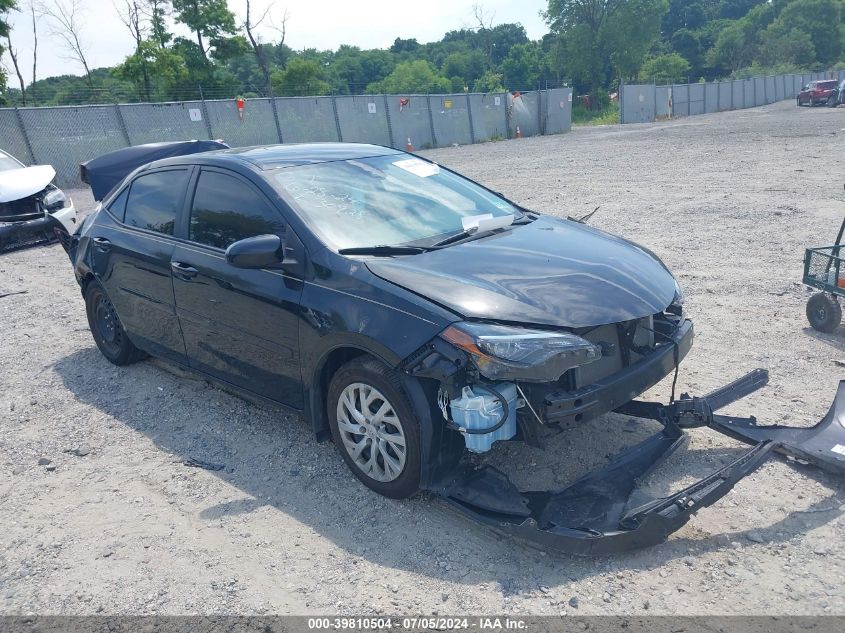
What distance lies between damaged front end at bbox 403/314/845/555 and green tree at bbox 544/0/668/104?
70.9 m

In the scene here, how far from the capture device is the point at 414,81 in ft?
258

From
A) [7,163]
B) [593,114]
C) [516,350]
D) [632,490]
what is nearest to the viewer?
[516,350]

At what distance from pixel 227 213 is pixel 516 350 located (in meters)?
2.22

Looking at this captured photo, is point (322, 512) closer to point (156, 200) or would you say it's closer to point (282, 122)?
point (156, 200)

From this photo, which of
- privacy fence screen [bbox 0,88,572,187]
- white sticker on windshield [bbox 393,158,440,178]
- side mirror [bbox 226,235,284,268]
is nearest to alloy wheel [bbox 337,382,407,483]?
side mirror [bbox 226,235,284,268]

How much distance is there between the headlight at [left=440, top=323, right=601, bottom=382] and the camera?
10.0 feet

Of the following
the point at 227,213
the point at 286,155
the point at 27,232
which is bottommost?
the point at 27,232

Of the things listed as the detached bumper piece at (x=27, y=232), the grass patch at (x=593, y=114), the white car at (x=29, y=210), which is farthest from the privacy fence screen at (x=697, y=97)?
the detached bumper piece at (x=27, y=232)

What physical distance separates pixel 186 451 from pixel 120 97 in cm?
3394

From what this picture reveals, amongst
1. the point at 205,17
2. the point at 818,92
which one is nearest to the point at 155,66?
the point at 205,17

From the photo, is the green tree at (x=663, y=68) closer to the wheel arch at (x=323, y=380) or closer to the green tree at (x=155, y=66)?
the green tree at (x=155, y=66)

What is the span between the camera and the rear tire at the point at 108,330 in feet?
18.4

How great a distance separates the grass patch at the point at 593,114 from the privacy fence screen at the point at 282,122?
1486 cm

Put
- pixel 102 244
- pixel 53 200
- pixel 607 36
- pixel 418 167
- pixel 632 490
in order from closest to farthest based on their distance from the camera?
pixel 632 490 < pixel 418 167 < pixel 102 244 < pixel 53 200 < pixel 607 36
